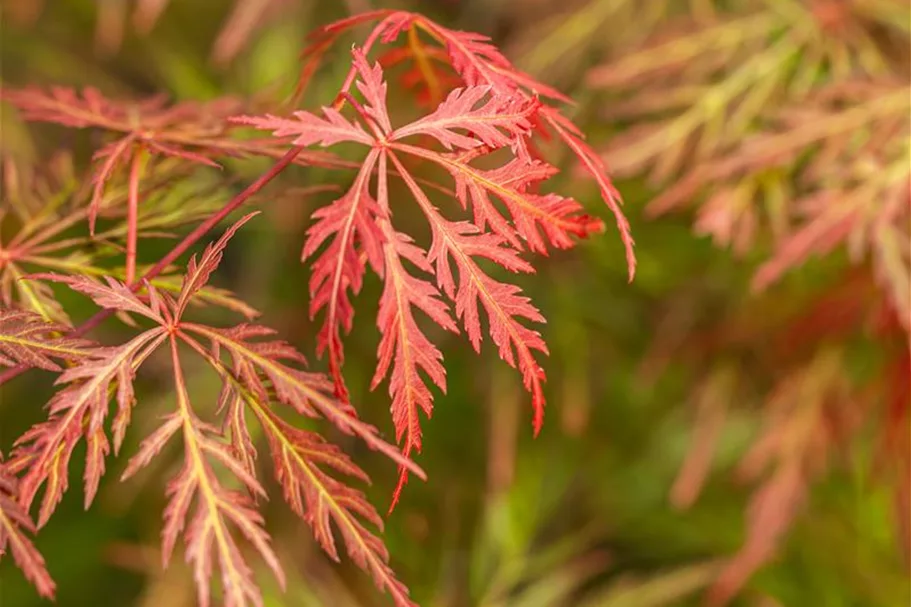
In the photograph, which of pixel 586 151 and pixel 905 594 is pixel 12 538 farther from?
pixel 905 594

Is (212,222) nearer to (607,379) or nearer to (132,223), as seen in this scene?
(132,223)

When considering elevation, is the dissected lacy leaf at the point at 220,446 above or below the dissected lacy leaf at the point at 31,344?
below

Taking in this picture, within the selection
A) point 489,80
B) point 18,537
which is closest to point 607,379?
point 489,80

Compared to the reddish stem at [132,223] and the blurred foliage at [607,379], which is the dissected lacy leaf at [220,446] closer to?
the reddish stem at [132,223]

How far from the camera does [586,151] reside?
515 millimetres

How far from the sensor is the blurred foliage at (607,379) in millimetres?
945

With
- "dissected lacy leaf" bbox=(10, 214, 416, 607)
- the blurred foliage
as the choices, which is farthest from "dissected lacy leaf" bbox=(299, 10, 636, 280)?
the blurred foliage

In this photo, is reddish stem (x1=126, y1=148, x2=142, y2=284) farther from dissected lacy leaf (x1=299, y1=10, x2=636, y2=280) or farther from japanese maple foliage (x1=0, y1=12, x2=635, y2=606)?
dissected lacy leaf (x1=299, y1=10, x2=636, y2=280)

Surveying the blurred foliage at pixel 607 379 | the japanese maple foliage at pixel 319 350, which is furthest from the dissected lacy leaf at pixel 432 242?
the blurred foliage at pixel 607 379

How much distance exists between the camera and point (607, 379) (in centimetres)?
142

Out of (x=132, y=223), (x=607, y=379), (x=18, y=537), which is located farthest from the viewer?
(x=607, y=379)

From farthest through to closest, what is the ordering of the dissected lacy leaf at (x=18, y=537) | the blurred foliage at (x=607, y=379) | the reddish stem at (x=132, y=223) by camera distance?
the blurred foliage at (x=607, y=379) < the reddish stem at (x=132, y=223) < the dissected lacy leaf at (x=18, y=537)

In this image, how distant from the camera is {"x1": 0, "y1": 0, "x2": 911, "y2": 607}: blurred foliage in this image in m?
0.94

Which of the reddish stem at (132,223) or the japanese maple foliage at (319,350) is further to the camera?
the reddish stem at (132,223)
